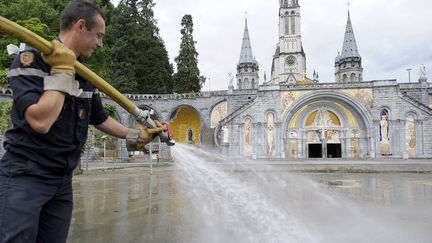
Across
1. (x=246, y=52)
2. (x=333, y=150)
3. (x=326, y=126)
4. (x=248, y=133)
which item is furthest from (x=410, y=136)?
(x=246, y=52)

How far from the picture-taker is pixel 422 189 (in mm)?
10188

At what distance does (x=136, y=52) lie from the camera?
46.1m

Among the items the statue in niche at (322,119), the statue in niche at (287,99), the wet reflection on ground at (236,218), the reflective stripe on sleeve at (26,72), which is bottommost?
the wet reflection on ground at (236,218)

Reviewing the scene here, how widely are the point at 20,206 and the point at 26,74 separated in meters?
0.62

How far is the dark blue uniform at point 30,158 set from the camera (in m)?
1.83

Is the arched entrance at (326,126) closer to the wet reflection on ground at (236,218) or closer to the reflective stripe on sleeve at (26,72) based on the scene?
the wet reflection on ground at (236,218)

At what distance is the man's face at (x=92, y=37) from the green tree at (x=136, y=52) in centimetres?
4230

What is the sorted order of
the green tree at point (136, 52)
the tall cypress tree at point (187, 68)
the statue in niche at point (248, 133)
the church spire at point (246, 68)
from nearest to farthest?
1. the statue in niche at point (248, 133)
2. the green tree at point (136, 52)
3. the tall cypress tree at point (187, 68)
4. the church spire at point (246, 68)

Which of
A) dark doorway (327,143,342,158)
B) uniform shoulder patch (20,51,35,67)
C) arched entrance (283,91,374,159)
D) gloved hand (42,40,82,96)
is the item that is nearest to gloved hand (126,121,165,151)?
gloved hand (42,40,82,96)

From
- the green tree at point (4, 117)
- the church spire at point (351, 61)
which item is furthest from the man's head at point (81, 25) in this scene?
the church spire at point (351, 61)

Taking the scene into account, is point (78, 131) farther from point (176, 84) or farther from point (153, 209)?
point (176, 84)

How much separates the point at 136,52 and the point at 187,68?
6803 mm

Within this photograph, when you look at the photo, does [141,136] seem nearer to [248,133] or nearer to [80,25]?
[80,25]

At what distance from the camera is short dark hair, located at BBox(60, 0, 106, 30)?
204 centimetres
